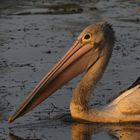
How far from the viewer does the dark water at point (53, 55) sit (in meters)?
9.43

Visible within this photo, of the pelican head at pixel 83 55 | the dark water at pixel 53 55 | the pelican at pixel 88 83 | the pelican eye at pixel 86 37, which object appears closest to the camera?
the dark water at pixel 53 55

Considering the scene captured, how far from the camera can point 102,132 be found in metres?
9.34

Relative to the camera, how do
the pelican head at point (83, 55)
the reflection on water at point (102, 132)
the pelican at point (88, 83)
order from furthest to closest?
the pelican head at point (83, 55), the pelican at point (88, 83), the reflection on water at point (102, 132)

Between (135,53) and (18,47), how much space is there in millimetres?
2135

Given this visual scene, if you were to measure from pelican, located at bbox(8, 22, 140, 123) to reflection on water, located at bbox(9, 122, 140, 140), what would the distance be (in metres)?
0.13

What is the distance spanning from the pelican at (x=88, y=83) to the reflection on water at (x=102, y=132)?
127 mm

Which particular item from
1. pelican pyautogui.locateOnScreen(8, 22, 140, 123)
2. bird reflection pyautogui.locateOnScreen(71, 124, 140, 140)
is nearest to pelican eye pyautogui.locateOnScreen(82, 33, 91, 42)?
pelican pyautogui.locateOnScreen(8, 22, 140, 123)

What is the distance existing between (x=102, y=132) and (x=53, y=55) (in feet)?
13.8

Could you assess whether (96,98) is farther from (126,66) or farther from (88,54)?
(126,66)

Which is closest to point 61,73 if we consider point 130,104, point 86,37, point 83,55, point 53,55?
point 83,55

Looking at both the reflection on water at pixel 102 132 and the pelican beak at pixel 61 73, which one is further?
the pelican beak at pixel 61 73

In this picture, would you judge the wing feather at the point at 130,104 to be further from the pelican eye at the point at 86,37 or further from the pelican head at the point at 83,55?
the pelican eye at the point at 86,37

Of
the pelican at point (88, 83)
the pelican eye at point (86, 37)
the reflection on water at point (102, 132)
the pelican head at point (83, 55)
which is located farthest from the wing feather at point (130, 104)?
the pelican eye at point (86, 37)

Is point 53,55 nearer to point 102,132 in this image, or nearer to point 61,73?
point 61,73
